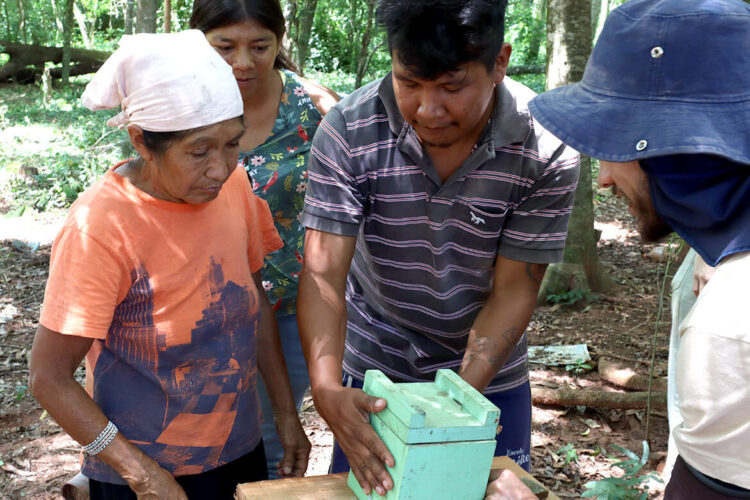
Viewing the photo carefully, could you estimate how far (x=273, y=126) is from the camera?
259 cm

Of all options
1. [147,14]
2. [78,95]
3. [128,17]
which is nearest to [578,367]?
[147,14]

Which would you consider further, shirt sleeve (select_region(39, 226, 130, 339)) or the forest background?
the forest background

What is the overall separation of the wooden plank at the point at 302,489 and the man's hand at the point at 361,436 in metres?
0.06

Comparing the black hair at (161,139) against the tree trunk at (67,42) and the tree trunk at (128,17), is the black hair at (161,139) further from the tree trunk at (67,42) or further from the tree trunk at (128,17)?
the tree trunk at (67,42)

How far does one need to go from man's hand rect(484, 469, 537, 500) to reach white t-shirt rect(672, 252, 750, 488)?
41cm

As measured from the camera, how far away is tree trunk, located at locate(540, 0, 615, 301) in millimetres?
4898

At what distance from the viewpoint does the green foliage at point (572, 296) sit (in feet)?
18.2

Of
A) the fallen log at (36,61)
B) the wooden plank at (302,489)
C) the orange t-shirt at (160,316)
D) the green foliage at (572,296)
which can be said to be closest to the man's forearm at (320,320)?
the orange t-shirt at (160,316)

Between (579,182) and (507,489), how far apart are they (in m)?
4.21

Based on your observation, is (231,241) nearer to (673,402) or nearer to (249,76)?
(249,76)

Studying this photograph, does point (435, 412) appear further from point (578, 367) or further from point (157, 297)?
point (578, 367)

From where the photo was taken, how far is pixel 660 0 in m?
1.29

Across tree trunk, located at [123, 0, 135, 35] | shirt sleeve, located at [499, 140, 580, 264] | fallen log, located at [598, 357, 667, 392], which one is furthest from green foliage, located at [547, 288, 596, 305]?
tree trunk, located at [123, 0, 135, 35]

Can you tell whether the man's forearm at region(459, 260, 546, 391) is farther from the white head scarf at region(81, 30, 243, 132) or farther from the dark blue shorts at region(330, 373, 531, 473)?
the white head scarf at region(81, 30, 243, 132)
